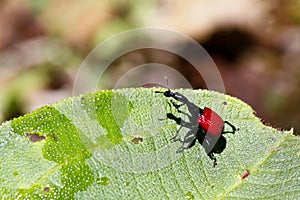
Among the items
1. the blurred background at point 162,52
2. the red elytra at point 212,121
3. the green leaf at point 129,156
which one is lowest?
the green leaf at point 129,156

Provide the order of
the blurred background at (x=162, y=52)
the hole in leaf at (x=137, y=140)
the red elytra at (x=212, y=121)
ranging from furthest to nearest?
the blurred background at (x=162, y=52) → the red elytra at (x=212, y=121) → the hole in leaf at (x=137, y=140)

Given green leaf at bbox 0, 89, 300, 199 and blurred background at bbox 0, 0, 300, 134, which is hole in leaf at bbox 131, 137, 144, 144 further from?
blurred background at bbox 0, 0, 300, 134

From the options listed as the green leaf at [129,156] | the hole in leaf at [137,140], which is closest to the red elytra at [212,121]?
the green leaf at [129,156]

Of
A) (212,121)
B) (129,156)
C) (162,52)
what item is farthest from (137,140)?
(162,52)

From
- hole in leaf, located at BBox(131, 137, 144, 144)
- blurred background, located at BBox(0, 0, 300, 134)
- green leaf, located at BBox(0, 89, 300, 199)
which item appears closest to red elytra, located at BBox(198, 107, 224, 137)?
green leaf, located at BBox(0, 89, 300, 199)

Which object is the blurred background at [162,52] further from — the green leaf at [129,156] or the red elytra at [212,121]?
the green leaf at [129,156]

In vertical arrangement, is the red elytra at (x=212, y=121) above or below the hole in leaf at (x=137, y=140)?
above

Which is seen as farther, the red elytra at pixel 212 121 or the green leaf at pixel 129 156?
the red elytra at pixel 212 121
